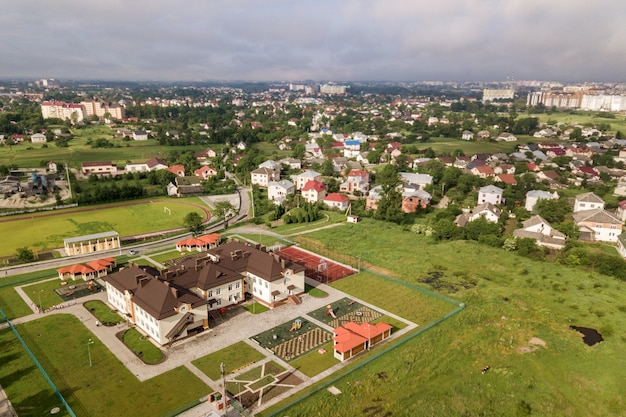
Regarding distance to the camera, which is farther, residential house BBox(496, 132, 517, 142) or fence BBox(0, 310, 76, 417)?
residential house BBox(496, 132, 517, 142)

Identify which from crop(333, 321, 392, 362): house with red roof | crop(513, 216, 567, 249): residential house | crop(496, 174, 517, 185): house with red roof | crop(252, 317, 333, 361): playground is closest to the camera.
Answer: crop(333, 321, 392, 362): house with red roof

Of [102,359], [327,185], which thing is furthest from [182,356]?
[327,185]

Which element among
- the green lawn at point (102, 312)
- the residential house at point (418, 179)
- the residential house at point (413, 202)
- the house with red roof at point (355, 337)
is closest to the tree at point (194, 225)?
the green lawn at point (102, 312)

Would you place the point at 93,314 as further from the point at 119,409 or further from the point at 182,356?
the point at 119,409

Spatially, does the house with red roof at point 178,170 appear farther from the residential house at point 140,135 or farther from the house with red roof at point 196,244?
the residential house at point 140,135

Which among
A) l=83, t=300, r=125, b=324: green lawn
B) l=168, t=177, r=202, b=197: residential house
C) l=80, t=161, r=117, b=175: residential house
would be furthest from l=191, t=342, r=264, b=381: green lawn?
l=80, t=161, r=117, b=175: residential house

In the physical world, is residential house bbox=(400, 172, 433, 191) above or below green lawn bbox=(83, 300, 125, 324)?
above

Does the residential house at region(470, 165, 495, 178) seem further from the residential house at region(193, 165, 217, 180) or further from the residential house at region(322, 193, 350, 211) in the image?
the residential house at region(193, 165, 217, 180)
